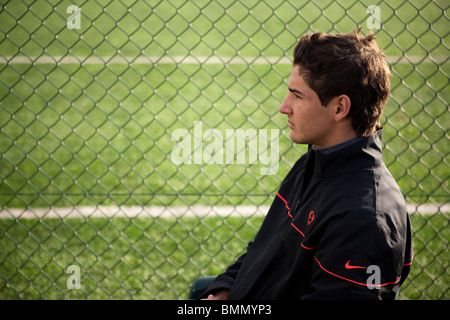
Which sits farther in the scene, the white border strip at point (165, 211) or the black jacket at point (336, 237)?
the white border strip at point (165, 211)

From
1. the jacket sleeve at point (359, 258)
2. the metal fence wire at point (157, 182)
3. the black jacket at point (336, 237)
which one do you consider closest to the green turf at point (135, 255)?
the metal fence wire at point (157, 182)

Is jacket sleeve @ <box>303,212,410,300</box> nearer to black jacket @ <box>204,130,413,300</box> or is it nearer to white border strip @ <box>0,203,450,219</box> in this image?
black jacket @ <box>204,130,413,300</box>

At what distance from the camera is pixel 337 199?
1.68 metres

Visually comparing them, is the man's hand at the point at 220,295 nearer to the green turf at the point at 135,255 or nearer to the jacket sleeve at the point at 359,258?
the jacket sleeve at the point at 359,258

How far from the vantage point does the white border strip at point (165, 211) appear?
4078 mm

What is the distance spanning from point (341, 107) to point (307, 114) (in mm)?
135

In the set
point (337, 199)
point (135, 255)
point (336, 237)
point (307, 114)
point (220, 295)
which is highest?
point (307, 114)

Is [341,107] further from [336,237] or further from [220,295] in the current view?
[220,295]

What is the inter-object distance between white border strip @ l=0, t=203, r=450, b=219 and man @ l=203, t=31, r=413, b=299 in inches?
82.4

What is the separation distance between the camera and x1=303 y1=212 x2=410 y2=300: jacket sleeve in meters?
1.53

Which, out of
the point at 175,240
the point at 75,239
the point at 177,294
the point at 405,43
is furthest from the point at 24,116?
the point at 405,43

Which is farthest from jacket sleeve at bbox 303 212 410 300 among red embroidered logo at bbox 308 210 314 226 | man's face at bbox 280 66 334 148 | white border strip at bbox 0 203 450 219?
white border strip at bbox 0 203 450 219

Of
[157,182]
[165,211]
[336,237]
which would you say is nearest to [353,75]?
[336,237]

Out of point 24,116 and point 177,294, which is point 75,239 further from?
point 24,116
